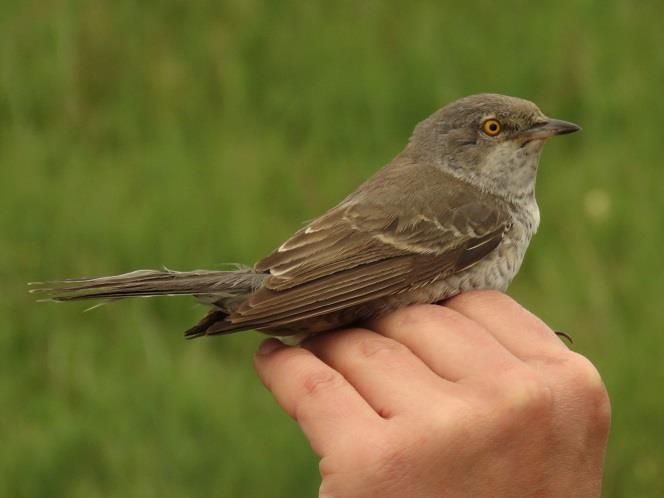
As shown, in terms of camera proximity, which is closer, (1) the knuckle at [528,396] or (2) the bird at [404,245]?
(1) the knuckle at [528,396]

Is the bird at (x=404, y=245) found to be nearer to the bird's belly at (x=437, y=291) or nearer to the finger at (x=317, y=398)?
the bird's belly at (x=437, y=291)

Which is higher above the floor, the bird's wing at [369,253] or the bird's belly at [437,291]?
the bird's wing at [369,253]

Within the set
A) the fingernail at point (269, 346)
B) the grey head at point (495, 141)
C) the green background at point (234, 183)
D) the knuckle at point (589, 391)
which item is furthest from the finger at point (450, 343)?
the green background at point (234, 183)

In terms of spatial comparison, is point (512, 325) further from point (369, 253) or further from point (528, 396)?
point (369, 253)

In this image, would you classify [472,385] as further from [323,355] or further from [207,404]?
[207,404]

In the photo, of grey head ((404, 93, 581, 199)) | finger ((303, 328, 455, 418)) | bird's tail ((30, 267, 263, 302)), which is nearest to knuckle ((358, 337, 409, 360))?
finger ((303, 328, 455, 418))

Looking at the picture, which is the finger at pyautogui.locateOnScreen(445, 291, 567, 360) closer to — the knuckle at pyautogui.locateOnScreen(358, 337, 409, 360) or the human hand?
the human hand

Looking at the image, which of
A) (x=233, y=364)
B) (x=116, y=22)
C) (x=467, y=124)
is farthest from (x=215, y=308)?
(x=116, y=22)
